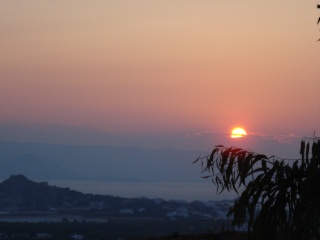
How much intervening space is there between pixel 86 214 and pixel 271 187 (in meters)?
58.4

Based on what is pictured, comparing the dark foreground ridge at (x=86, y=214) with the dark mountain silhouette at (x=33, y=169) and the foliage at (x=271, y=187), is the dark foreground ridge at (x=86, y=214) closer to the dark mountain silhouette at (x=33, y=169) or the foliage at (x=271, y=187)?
the foliage at (x=271, y=187)

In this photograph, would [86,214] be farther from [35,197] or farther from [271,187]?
[271,187]

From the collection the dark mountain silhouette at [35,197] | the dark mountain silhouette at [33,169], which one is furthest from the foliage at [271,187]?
the dark mountain silhouette at [33,169]

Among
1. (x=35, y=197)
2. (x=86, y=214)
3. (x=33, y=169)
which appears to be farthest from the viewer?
(x=33, y=169)

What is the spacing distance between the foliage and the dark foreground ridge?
109ft

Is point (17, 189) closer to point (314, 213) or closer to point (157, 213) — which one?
point (157, 213)

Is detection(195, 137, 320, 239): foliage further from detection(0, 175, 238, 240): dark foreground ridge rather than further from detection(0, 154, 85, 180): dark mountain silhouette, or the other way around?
detection(0, 154, 85, 180): dark mountain silhouette

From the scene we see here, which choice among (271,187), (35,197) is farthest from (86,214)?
(271,187)

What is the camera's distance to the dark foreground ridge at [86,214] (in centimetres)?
4953

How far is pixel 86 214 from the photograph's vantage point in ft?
226

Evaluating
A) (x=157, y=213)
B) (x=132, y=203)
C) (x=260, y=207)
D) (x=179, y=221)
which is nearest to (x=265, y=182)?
(x=260, y=207)

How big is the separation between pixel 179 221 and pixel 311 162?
150 feet

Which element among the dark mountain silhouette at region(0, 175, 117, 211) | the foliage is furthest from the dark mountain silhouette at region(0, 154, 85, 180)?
the foliage

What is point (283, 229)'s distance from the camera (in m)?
11.4
